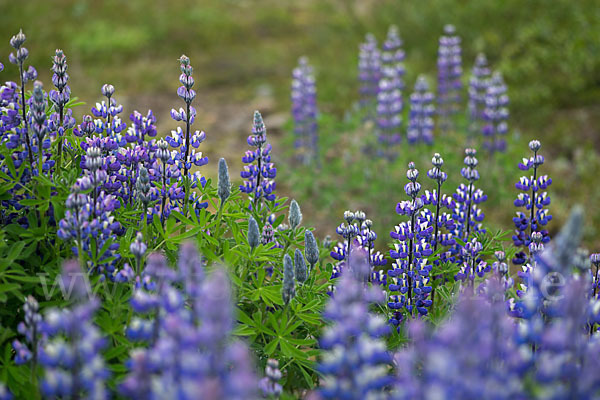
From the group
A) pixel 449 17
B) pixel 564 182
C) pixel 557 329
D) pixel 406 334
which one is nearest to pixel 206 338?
pixel 557 329

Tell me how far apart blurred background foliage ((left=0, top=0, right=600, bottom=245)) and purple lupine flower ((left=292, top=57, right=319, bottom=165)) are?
0.76ft

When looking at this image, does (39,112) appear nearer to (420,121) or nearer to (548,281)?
(548,281)

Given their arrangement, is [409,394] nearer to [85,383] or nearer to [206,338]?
[206,338]

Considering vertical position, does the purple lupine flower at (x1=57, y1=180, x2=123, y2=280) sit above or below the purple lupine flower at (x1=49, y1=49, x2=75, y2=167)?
below

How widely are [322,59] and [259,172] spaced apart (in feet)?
20.6

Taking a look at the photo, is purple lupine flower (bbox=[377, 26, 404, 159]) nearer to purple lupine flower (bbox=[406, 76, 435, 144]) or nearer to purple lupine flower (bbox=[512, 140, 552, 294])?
purple lupine flower (bbox=[406, 76, 435, 144])

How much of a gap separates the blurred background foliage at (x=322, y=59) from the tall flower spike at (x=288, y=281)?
3104 millimetres

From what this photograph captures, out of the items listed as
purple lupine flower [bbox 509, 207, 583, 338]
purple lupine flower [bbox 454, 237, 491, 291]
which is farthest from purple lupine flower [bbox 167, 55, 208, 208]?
purple lupine flower [bbox 509, 207, 583, 338]

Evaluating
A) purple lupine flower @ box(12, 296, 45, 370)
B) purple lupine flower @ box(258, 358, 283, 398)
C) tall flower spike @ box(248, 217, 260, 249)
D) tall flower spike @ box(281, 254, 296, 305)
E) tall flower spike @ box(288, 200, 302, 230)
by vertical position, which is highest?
tall flower spike @ box(288, 200, 302, 230)

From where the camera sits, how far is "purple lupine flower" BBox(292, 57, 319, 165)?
554cm

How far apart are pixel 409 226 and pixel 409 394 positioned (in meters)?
1.11

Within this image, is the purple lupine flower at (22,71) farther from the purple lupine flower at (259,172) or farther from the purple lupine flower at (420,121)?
the purple lupine flower at (420,121)

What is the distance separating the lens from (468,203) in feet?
8.58

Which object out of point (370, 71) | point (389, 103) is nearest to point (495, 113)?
point (389, 103)
